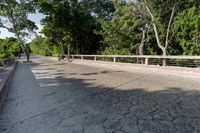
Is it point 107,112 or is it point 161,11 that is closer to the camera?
point 107,112

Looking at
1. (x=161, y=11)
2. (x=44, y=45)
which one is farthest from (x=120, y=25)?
(x=44, y=45)

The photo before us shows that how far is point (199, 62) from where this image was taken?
47.1 feet

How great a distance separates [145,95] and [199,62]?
10.1 m

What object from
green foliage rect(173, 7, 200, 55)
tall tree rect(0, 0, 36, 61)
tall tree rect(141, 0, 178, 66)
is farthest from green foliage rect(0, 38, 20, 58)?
green foliage rect(173, 7, 200, 55)

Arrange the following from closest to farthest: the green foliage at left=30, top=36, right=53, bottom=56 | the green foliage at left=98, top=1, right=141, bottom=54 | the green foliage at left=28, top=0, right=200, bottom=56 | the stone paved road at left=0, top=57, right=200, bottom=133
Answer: the stone paved road at left=0, top=57, right=200, bottom=133 < the green foliage at left=28, top=0, right=200, bottom=56 < the green foliage at left=98, top=1, right=141, bottom=54 < the green foliage at left=30, top=36, right=53, bottom=56

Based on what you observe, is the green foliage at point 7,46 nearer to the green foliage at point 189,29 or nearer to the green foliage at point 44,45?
the green foliage at point 44,45

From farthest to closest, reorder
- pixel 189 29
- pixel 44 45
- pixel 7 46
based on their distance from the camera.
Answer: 1. pixel 44 45
2. pixel 7 46
3. pixel 189 29

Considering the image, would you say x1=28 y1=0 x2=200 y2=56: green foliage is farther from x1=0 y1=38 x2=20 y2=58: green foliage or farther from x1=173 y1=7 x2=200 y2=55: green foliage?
x1=0 y1=38 x2=20 y2=58: green foliage

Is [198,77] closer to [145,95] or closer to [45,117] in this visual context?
[145,95]

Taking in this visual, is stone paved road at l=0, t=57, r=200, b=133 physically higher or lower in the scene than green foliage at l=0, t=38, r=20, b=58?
lower

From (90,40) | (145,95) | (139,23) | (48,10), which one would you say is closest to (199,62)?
(139,23)

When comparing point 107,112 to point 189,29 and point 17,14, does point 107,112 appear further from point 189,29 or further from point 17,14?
point 17,14

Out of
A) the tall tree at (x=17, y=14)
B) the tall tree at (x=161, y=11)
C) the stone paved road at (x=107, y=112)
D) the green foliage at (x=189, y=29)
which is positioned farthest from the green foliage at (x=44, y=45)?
the stone paved road at (x=107, y=112)

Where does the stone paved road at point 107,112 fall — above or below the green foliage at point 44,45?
below
